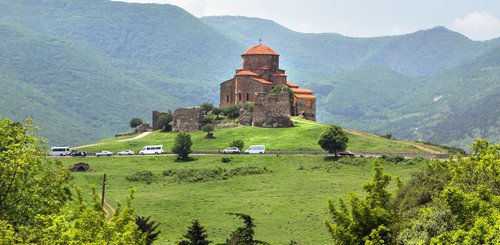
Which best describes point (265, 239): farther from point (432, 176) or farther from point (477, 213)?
point (477, 213)

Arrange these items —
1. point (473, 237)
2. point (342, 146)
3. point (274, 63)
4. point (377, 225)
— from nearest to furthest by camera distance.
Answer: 1. point (473, 237)
2. point (377, 225)
3. point (342, 146)
4. point (274, 63)

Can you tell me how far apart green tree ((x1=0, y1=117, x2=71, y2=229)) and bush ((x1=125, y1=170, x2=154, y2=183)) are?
44243 mm

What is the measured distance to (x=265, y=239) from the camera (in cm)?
5878

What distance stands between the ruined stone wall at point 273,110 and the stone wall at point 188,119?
7800mm

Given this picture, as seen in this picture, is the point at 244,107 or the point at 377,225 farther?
the point at 244,107

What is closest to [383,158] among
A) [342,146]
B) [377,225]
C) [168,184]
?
[342,146]

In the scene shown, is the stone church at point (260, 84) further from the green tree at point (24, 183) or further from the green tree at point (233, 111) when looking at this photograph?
the green tree at point (24, 183)

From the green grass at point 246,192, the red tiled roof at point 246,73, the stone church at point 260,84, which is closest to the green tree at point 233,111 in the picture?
the stone church at point 260,84

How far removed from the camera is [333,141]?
3519 inches

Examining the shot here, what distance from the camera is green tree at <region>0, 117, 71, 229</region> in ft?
121

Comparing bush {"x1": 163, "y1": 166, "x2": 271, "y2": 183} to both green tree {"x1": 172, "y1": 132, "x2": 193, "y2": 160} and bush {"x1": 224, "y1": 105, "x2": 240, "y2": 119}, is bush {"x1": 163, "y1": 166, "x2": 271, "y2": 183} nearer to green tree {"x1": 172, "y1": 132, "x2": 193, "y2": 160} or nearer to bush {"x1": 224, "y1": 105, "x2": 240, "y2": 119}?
green tree {"x1": 172, "y1": 132, "x2": 193, "y2": 160}

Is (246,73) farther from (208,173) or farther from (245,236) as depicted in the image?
(245,236)

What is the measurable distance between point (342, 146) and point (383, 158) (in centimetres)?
534

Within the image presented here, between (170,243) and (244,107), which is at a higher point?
(244,107)
